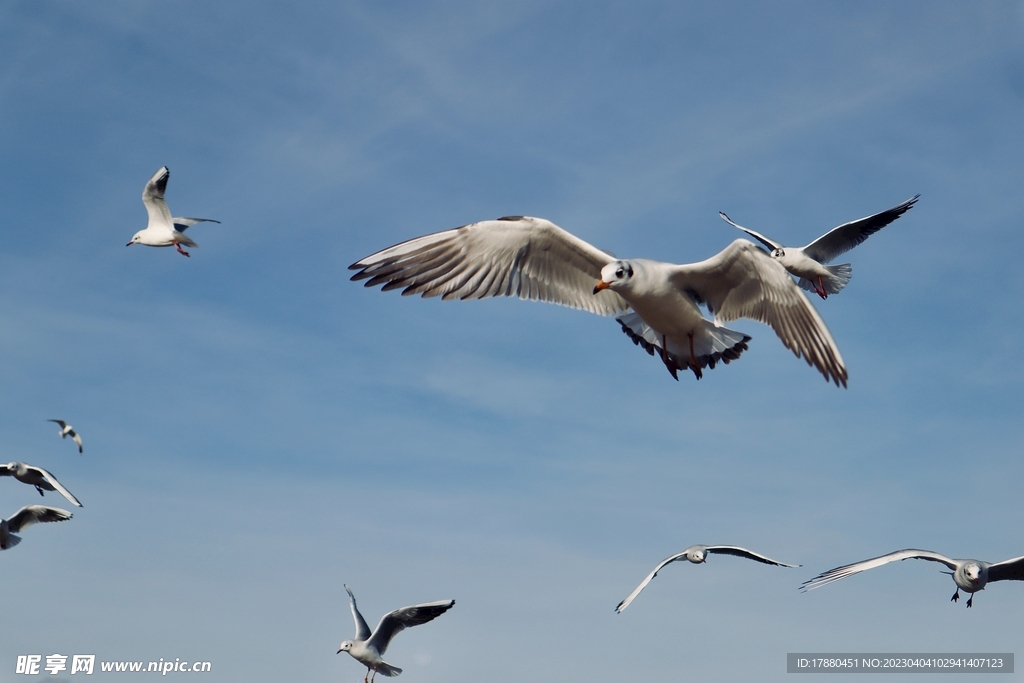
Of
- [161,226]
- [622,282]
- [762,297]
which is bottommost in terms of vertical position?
[762,297]

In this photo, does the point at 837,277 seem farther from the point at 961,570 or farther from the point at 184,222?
the point at 184,222

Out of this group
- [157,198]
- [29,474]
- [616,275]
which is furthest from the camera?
[157,198]

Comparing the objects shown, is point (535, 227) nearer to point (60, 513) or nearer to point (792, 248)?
point (792, 248)

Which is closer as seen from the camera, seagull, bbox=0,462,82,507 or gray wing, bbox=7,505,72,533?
seagull, bbox=0,462,82,507

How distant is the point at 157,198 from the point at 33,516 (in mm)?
6536

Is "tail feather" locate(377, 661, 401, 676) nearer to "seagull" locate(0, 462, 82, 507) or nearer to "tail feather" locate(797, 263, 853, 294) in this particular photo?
"seagull" locate(0, 462, 82, 507)

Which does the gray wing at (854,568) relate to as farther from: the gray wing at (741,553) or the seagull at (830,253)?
the seagull at (830,253)

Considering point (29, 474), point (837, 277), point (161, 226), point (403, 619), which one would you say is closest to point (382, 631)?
point (403, 619)

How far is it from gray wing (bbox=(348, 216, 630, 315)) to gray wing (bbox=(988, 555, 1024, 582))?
594cm

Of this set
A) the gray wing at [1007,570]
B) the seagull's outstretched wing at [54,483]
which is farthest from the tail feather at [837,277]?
the seagull's outstretched wing at [54,483]

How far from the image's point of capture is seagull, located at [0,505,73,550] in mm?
17500

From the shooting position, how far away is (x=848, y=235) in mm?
15062

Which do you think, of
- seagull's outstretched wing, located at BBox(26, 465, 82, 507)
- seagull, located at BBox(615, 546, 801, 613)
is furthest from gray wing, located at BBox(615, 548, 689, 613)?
seagull's outstretched wing, located at BBox(26, 465, 82, 507)

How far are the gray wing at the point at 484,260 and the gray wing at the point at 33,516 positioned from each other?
924 cm
